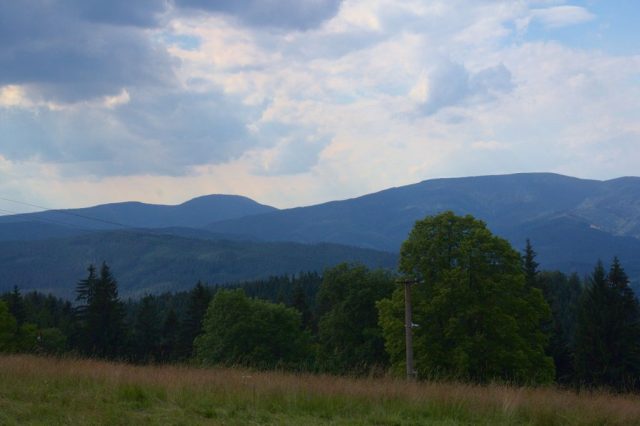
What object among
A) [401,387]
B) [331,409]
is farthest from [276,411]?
[401,387]

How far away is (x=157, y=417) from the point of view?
8.16 metres

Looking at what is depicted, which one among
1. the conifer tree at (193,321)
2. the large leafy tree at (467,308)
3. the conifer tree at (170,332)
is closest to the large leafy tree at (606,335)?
the large leafy tree at (467,308)

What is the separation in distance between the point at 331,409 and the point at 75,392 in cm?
373

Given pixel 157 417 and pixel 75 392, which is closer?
pixel 157 417

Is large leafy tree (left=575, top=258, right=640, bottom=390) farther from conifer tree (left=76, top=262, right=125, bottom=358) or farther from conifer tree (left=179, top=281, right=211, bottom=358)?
conifer tree (left=76, top=262, right=125, bottom=358)

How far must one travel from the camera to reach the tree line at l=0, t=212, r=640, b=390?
33844mm

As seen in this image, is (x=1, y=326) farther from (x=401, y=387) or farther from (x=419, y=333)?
(x=401, y=387)

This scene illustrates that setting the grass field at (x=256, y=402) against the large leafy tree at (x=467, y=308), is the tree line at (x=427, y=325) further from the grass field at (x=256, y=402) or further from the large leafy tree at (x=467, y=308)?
the grass field at (x=256, y=402)

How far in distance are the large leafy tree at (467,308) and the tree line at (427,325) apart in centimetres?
7

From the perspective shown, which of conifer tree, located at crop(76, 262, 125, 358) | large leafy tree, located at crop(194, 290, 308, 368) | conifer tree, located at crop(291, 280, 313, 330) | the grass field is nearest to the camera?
the grass field

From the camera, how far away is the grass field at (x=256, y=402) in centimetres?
827

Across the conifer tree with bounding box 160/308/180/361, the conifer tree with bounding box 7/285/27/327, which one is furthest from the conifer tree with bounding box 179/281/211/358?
the conifer tree with bounding box 7/285/27/327

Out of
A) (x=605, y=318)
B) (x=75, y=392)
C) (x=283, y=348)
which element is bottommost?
(x=283, y=348)

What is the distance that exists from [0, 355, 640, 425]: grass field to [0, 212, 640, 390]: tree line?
5.45m
